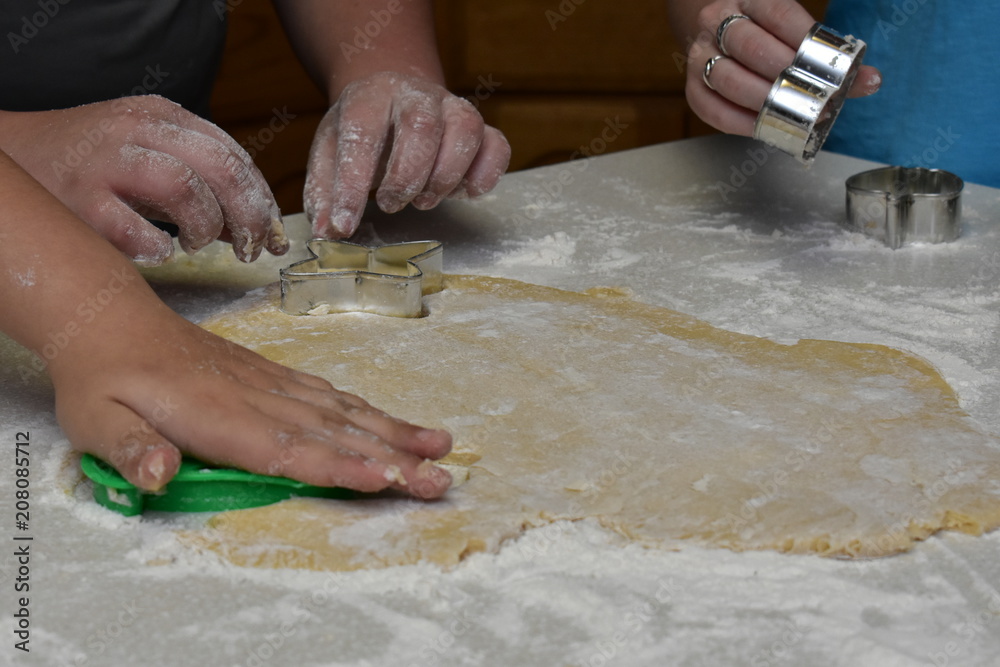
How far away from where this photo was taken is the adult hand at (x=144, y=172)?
983 mm

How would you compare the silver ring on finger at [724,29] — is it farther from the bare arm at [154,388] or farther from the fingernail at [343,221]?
the bare arm at [154,388]

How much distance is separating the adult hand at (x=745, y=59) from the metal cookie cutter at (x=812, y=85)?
0.13ft

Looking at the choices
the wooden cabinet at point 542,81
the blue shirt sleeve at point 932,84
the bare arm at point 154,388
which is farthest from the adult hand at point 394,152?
the wooden cabinet at point 542,81

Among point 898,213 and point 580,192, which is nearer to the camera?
point 898,213

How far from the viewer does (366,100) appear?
1.24 meters

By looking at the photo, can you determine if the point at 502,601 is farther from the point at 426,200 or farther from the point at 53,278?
the point at 426,200

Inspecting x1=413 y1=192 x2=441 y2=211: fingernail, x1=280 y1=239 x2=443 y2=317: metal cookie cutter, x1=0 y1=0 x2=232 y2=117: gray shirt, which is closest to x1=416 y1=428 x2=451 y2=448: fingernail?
x1=280 y1=239 x2=443 y2=317: metal cookie cutter

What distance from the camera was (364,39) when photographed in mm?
1402

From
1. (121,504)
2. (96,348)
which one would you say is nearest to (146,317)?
(96,348)

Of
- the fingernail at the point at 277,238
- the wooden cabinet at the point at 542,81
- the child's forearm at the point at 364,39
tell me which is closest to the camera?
the fingernail at the point at 277,238

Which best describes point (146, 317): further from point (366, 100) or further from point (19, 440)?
point (366, 100)

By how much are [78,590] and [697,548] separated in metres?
0.40

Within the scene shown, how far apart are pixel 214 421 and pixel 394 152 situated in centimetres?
56

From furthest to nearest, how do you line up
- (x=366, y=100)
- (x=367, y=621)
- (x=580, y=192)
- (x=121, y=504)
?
(x=580, y=192), (x=366, y=100), (x=121, y=504), (x=367, y=621)
